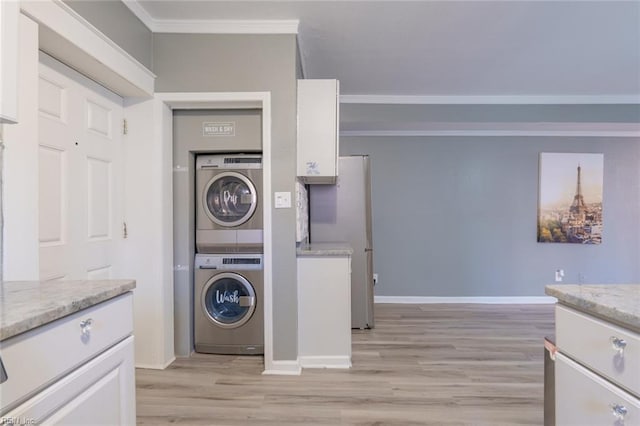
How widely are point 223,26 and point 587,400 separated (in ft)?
9.09

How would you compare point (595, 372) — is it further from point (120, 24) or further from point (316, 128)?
point (120, 24)

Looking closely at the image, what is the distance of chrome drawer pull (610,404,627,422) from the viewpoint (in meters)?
0.93

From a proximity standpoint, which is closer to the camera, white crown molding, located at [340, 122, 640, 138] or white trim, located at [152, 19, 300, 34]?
white trim, located at [152, 19, 300, 34]

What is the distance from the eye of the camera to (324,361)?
2432mm

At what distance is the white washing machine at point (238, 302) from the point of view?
262 centimetres

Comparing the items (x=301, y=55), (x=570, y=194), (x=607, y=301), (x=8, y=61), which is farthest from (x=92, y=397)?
(x=570, y=194)

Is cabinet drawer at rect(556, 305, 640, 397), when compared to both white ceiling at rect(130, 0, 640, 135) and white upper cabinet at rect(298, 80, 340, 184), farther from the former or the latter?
white ceiling at rect(130, 0, 640, 135)

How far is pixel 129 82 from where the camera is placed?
209 centimetres

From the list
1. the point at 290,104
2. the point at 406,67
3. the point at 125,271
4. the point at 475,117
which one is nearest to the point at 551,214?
the point at 475,117

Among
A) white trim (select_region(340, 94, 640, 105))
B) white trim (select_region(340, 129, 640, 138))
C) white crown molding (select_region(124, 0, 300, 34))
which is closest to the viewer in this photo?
white crown molding (select_region(124, 0, 300, 34))

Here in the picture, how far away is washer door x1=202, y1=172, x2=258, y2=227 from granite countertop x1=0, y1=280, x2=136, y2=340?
1.44m

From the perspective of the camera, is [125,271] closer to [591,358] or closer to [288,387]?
[288,387]

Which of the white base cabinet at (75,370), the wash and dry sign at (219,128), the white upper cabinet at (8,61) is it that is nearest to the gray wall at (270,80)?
the wash and dry sign at (219,128)

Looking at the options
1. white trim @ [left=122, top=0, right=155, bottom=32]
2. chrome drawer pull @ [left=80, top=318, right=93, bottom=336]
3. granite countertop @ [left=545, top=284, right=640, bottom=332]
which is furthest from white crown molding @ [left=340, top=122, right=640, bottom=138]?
chrome drawer pull @ [left=80, top=318, right=93, bottom=336]
